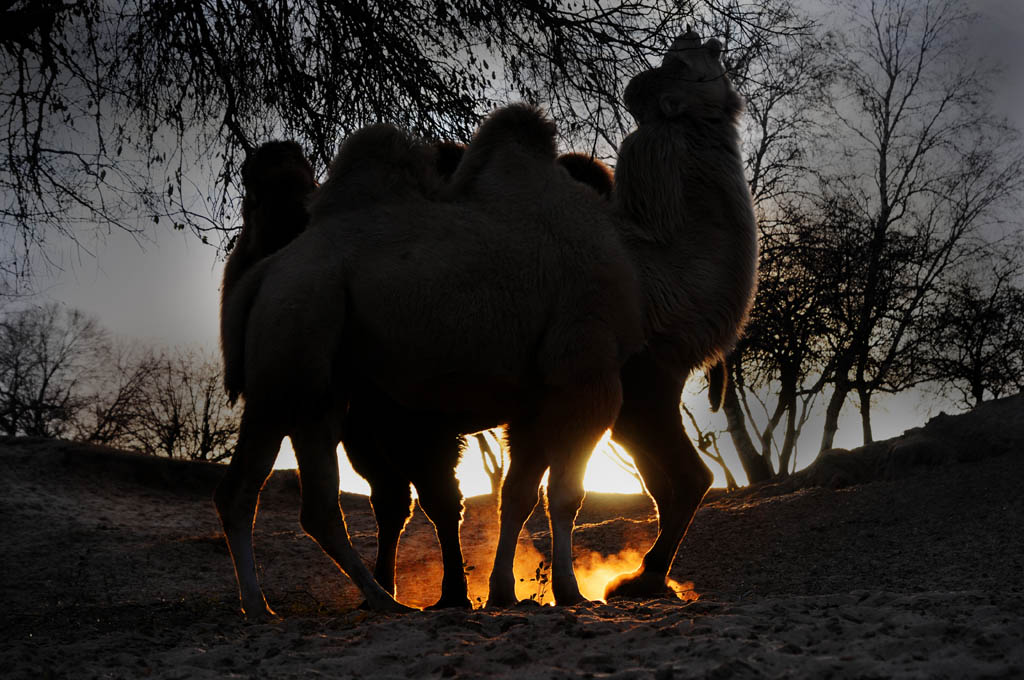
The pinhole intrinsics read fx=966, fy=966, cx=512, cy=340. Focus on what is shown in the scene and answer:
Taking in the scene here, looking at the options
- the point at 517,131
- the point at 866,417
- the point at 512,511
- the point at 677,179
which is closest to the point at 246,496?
the point at 512,511

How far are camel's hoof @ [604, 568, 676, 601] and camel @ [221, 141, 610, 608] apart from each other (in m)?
0.82

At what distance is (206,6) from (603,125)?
3370 millimetres

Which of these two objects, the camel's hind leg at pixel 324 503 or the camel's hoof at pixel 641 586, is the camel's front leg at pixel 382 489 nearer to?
the camel's hind leg at pixel 324 503

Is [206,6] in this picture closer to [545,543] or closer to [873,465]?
[545,543]

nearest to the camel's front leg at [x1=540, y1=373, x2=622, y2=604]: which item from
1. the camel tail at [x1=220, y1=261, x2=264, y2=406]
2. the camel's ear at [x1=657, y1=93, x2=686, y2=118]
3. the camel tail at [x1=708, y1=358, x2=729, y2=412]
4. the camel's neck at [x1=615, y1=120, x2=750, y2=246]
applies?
the camel's neck at [x1=615, y1=120, x2=750, y2=246]

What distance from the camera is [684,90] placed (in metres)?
5.57

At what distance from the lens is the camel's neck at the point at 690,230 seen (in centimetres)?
503

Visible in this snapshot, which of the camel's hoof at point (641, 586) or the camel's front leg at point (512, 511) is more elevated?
the camel's front leg at point (512, 511)

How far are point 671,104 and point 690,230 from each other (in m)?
0.80

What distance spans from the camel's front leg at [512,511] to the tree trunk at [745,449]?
12.0 m

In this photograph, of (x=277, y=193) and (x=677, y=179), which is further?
(x=277, y=193)

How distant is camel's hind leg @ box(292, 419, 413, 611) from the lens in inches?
178

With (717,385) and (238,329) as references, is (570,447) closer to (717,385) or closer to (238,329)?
(238,329)

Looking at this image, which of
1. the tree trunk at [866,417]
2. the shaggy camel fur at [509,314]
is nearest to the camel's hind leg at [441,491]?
the shaggy camel fur at [509,314]
